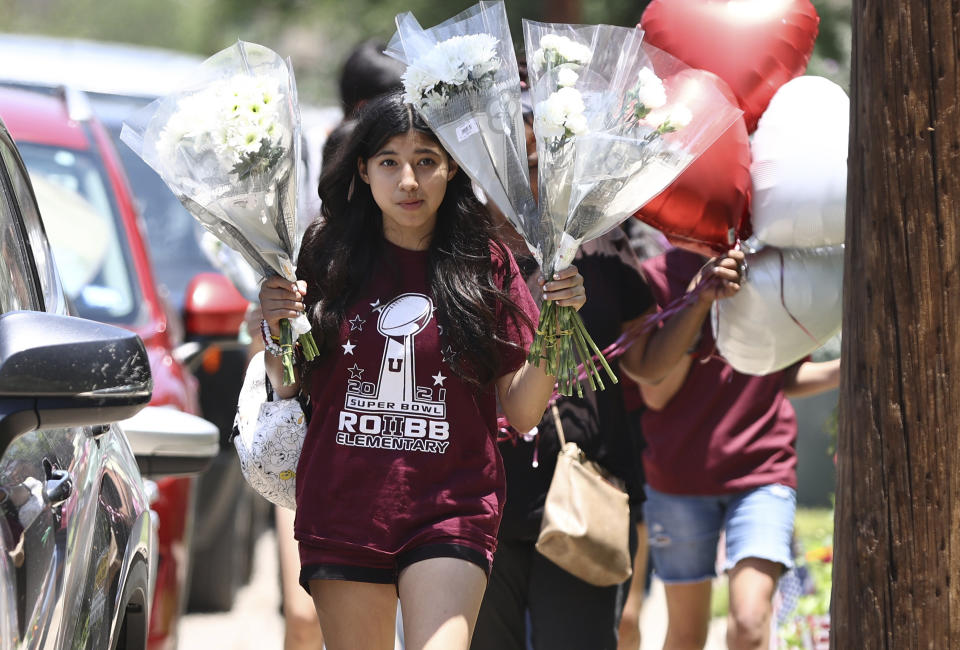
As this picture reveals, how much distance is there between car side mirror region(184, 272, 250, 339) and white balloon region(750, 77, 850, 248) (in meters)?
2.61

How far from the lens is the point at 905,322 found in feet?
9.92

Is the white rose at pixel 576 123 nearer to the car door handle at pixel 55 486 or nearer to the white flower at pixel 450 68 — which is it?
the white flower at pixel 450 68

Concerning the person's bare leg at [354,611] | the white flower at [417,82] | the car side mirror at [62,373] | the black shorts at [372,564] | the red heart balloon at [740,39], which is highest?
the red heart balloon at [740,39]

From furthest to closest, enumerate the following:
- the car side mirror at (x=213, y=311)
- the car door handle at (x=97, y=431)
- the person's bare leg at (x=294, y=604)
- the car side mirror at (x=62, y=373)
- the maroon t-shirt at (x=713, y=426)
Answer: the car side mirror at (x=213, y=311) → the maroon t-shirt at (x=713, y=426) → the person's bare leg at (x=294, y=604) → the car door handle at (x=97, y=431) → the car side mirror at (x=62, y=373)

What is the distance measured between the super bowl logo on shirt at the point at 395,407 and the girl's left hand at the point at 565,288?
33cm

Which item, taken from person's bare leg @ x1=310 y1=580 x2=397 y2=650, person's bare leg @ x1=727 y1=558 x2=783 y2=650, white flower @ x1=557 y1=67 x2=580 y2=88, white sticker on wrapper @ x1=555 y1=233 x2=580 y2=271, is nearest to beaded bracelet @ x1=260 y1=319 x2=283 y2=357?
person's bare leg @ x1=310 y1=580 x2=397 y2=650

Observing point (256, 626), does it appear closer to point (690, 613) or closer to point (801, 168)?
point (690, 613)

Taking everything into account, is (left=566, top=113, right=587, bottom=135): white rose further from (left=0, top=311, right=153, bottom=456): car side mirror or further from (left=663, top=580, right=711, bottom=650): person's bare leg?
(left=663, top=580, right=711, bottom=650): person's bare leg

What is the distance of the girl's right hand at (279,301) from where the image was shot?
334cm

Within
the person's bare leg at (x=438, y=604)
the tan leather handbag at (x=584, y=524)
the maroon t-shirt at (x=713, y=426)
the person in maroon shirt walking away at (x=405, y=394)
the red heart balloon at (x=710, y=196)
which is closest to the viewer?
the person's bare leg at (x=438, y=604)

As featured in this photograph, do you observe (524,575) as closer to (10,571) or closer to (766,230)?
(766,230)

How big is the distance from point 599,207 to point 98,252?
2925 mm

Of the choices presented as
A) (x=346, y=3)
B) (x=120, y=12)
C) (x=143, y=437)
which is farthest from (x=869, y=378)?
(x=120, y=12)

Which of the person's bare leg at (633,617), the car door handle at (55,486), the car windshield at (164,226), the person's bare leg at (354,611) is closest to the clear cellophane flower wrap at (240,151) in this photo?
the person's bare leg at (354,611)
